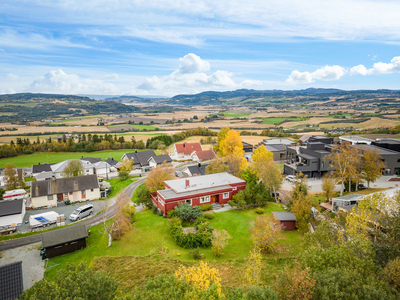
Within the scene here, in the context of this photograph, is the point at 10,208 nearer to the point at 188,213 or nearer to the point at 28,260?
the point at 28,260

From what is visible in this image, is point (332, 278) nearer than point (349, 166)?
Yes

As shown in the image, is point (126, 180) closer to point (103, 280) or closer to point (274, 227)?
point (274, 227)

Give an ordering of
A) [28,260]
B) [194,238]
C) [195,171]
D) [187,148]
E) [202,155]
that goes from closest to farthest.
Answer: [28,260]
[194,238]
[195,171]
[202,155]
[187,148]

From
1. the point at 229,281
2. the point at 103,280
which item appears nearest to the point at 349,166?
the point at 229,281

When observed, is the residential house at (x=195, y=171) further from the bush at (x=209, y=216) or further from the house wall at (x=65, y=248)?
the house wall at (x=65, y=248)

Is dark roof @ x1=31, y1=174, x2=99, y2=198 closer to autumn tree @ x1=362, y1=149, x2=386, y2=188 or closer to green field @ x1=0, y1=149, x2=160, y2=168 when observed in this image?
green field @ x1=0, y1=149, x2=160, y2=168

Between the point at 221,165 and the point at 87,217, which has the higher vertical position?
the point at 221,165

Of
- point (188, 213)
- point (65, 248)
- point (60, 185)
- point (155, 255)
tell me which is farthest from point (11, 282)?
point (60, 185)
